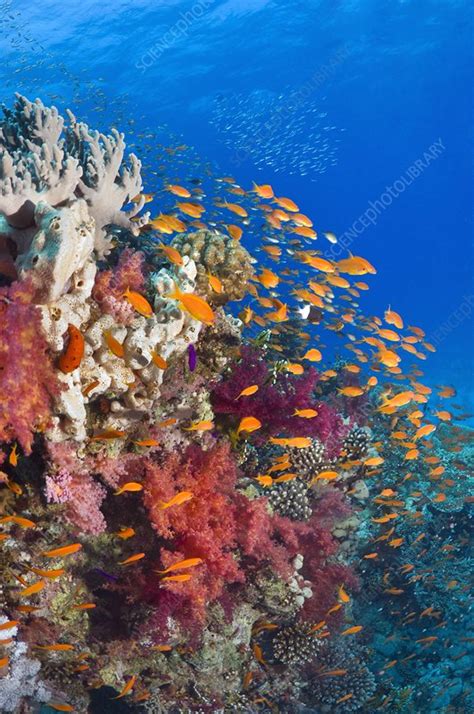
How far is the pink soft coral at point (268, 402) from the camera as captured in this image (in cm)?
572

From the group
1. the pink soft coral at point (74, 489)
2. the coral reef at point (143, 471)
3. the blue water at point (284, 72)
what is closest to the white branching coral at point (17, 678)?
the coral reef at point (143, 471)

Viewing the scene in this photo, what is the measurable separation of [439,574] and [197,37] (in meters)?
41.4

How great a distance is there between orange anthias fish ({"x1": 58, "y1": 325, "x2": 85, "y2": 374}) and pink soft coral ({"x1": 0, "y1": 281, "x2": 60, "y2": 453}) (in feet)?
0.36

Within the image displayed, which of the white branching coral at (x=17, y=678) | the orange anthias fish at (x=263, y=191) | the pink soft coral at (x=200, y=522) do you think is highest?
the orange anthias fish at (x=263, y=191)

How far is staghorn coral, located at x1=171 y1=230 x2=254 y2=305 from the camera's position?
5637 millimetres

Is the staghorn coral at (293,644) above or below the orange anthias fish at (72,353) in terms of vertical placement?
below

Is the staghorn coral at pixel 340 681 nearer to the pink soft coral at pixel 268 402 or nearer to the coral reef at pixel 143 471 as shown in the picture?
the coral reef at pixel 143 471

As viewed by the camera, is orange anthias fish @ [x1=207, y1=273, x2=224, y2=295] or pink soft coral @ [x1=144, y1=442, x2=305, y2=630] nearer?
pink soft coral @ [x1=144, y1=442, x2=305, y2=630]

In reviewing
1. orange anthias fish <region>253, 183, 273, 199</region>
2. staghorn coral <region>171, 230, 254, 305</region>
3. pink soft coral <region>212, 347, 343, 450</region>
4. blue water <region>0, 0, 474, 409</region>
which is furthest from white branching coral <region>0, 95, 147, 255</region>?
blue water <region>0, 0, 474, 409</region>

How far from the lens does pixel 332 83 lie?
46.7 m

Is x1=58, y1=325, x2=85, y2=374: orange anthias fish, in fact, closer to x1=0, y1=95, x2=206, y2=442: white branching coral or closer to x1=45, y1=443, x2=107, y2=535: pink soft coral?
x1=0, y1=95, x2=206, y2=442: white branching coral

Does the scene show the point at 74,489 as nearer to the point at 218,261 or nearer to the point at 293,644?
the point at 218,261

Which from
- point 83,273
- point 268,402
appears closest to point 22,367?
point 83,273

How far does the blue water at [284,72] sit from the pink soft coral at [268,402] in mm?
12054
